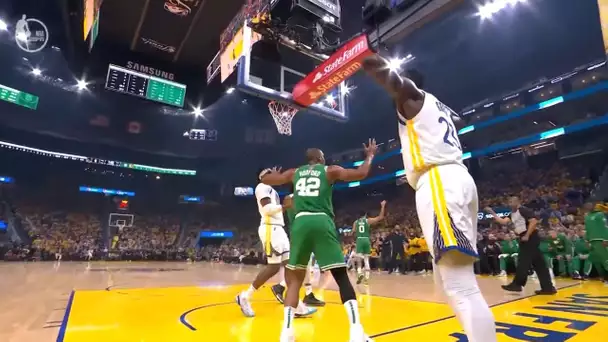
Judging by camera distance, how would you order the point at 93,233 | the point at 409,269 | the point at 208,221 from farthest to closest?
1. the point at 208,221
2. the point at 93,233
3. the point at 409,269

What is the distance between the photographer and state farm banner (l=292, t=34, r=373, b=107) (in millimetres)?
6984

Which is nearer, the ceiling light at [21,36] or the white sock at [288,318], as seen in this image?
the white sock at [288,318]

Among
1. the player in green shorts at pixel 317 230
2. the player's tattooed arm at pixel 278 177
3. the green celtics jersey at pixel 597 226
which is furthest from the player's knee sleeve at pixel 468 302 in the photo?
the green celtics jersey at pixel 597 226

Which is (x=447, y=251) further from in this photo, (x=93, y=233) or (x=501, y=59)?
(x=93, y=233)

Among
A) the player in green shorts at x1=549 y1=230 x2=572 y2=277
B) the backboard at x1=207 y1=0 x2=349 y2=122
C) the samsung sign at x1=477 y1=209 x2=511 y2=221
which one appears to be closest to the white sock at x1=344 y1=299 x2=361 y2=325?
the backboard at x1=207 y1=0 x2=349 y2=122

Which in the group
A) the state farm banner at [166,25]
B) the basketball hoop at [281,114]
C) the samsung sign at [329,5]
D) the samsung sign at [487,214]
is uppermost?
the state farm banner at [166,25]

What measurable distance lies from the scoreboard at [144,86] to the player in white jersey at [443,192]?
14.7 m

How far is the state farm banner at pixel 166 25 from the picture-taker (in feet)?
38.4

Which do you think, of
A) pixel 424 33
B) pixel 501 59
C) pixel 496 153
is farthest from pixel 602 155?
pixel 424 33

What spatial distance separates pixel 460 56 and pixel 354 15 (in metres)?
8.71

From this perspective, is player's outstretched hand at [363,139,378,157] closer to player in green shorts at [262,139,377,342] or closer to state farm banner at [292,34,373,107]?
player in green shorts at [262,139,377,342]

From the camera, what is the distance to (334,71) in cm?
761

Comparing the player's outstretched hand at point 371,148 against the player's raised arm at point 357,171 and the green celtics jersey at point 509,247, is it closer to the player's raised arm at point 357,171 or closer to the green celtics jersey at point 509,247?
the player's raised arm at point 357,171

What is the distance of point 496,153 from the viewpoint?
74.8ft
